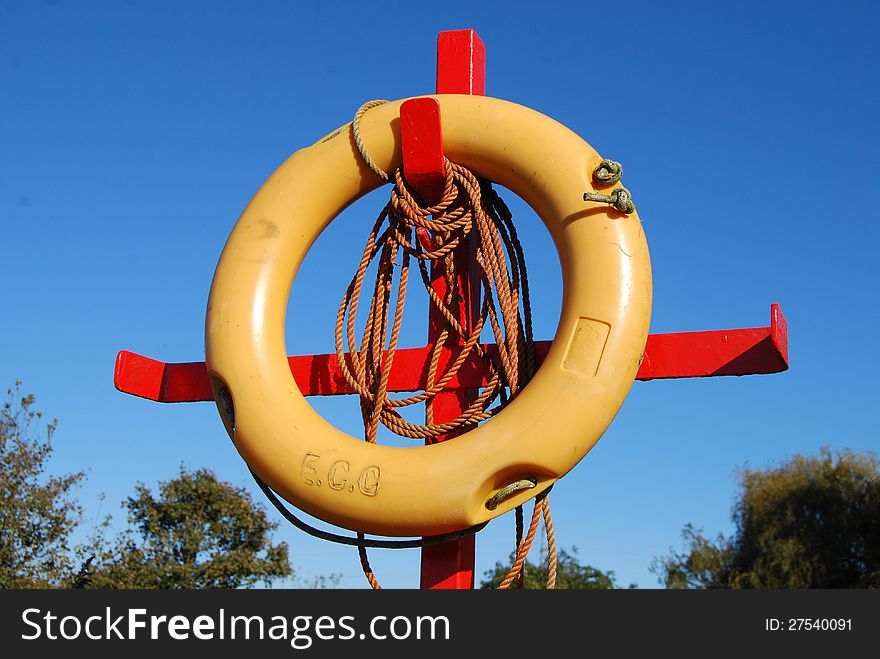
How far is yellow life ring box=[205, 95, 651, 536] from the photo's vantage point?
8.30 feet

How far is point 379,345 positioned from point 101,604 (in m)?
0.96

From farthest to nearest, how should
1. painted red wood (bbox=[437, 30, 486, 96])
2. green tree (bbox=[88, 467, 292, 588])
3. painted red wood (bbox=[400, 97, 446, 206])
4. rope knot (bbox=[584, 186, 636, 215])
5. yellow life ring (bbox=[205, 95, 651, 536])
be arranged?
green tree (bbox=[88, 467, 292, 588]) < painted red wood (bbox=[437, 30, 486, 96]) < painted red wood (bbox=[400, 97, 446, 206]) < rope knot (bbox=[584, 186, 636, 215]) < yellow life ring (bbox=[205, 95, 651, 536])

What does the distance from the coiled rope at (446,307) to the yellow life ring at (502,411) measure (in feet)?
0.33

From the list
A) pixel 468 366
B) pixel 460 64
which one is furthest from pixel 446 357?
pixel 460 64

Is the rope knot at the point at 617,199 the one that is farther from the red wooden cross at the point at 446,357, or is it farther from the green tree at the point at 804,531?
the green tree at the point at 804,531

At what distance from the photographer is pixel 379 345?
2.95m

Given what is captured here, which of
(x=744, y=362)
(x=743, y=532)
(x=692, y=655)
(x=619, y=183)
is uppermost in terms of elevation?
(x=743, y=532)

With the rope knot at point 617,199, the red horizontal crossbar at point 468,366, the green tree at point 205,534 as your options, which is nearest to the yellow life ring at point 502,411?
the rope knot at point 617,199

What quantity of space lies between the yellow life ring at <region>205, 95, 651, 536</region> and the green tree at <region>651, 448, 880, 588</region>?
37.3ft

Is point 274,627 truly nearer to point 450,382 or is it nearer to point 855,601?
point 450,382

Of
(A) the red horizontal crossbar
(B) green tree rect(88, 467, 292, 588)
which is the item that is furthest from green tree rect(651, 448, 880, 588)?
(A) the red horizontal crossbar

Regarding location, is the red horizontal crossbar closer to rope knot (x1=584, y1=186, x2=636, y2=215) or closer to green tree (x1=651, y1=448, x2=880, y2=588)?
rope knot (x1=584, y1=186, x2=636, y2=215)

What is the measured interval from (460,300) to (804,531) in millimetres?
12132


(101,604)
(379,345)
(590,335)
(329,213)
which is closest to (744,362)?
(590,335)
